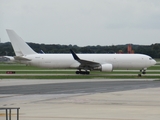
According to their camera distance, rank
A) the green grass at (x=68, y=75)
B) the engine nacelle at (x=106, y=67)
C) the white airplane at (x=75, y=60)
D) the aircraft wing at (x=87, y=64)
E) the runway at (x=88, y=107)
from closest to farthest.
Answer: the runway at (x=88, y=107) → the green grass at (x=68, y=75) → the engine nacelle at (x=106, y=67) → the aircraft wing at (x=87, y=64) → the white airplane at (x=75, y=60)

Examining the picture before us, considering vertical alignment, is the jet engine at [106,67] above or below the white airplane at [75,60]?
below

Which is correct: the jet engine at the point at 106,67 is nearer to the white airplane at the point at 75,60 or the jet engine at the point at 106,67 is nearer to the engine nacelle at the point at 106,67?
the engine nacelle at the point at 106,67

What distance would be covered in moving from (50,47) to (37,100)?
135 m

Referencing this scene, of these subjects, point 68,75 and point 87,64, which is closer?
point 68,75

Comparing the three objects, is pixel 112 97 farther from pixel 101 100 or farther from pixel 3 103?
pixel 3 103

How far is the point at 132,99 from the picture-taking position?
2492 centimetres

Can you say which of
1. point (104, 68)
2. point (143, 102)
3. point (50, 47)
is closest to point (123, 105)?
point (143, 102)

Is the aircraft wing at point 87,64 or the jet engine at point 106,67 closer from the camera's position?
the jet engine at point 106,67

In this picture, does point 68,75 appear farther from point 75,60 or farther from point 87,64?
point 75,60

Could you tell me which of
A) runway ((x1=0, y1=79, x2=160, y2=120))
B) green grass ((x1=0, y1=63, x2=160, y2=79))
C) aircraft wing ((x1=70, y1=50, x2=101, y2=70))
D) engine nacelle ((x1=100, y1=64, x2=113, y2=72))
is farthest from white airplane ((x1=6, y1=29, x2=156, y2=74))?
runway ((x1=0, y1=79, x2=160, y2=120))

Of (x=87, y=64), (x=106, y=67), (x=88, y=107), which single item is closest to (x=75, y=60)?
(x=87, y=64)

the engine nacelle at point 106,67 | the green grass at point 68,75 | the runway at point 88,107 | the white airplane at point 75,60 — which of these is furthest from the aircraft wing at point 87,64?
the runway at point 88,107

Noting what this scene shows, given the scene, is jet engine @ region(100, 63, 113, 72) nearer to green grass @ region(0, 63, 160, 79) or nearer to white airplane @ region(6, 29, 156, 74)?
white airplane @ region(6, 29, 156, 74)

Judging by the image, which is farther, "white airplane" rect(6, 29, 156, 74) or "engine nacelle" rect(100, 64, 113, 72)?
"white airplane" rect(6, 29, 156, 74)
